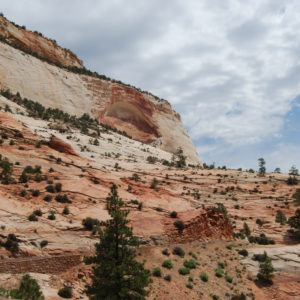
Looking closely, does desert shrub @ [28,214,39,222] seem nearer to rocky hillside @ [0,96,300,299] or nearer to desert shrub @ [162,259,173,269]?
rocky hillside @ [0,96,300,299]

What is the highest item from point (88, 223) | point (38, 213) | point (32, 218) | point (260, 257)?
point (38, 213)

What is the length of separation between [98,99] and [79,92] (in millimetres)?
7040

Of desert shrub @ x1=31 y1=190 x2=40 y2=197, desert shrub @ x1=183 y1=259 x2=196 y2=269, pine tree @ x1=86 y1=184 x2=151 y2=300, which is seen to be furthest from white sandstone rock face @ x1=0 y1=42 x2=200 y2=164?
pine tree @ x1=86 y1=184 x2=151 y2=300

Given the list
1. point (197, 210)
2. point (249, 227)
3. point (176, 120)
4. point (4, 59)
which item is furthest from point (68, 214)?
point (176, 120)

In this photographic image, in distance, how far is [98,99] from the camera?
92.6 metres

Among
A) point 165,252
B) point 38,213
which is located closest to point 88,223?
point 38,213

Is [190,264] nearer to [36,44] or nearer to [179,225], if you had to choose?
[179,225]

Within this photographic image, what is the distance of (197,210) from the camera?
30.1m

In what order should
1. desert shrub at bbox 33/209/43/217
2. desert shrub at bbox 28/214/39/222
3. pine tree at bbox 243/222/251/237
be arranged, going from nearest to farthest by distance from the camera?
1. desert shrub at bbox 28/214/39/222
2. desert shrub at bbox 33/209/43/217
3. pine tree at bbox 243/222/251/237

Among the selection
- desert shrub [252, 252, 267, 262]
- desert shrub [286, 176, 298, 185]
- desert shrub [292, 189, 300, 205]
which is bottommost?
desert shrub [252, 252, 267, 262]

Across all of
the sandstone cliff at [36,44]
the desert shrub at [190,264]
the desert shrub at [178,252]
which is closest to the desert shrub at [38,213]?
the desert shrub at [178,252]

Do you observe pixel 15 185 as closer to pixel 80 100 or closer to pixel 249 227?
pixel 249 227

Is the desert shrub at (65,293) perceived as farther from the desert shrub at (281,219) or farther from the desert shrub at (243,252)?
the desert shrub at (281,219)

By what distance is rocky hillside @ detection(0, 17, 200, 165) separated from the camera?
76500 millimetres
